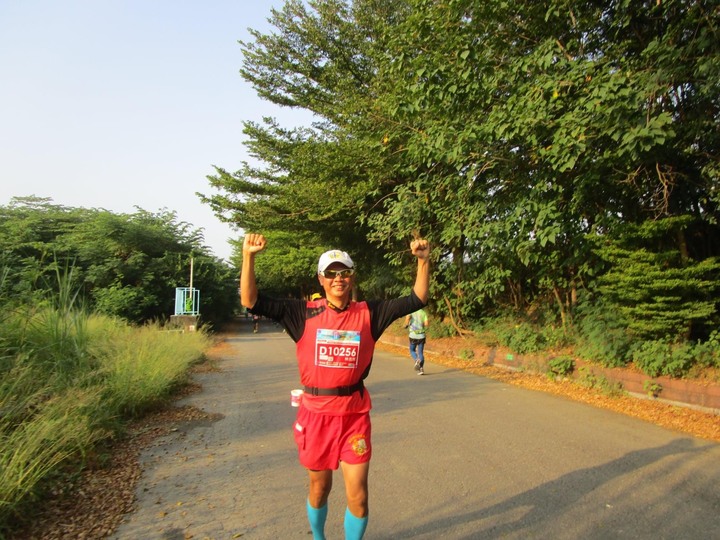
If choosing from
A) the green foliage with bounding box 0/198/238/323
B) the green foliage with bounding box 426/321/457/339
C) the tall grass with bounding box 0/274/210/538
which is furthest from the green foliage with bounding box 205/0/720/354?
the green foliage with bounding box 0/198/238/323

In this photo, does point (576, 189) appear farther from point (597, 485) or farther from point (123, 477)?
point (123, 477)

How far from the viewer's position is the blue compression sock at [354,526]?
9.59 feet

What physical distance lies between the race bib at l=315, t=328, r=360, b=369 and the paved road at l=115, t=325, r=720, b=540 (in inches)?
52.9

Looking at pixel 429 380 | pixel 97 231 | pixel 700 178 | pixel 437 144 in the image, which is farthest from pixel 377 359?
pixel 97 231

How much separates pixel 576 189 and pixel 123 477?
Result: 292 inches

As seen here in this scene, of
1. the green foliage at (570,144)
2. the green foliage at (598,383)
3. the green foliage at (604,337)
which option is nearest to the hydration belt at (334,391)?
the green foliage at (570,144)

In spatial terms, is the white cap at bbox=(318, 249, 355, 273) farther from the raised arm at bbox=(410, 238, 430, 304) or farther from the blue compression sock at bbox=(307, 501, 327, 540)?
the blue compression sock at bbox=(307, 501, 327, 540)

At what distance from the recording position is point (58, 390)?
5.34 m

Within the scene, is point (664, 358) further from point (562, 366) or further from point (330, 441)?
point (330, 441)

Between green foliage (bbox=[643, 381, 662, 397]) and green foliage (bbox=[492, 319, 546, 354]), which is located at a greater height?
green foliage (bbox=[492, 319, 546, 354])

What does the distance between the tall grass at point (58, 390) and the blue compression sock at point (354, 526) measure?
2.27 metres

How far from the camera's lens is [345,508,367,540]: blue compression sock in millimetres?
2922

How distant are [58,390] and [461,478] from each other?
4128mm

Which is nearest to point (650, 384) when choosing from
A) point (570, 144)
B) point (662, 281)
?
point (662, 281)
